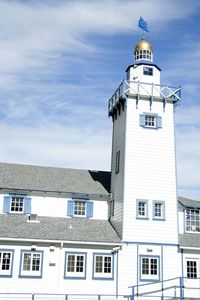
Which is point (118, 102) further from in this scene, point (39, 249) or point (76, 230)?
point (39, 249)

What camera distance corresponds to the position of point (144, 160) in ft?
88.7

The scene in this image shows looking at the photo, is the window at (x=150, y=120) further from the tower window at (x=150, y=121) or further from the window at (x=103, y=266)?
the window at (x=103, y=266)

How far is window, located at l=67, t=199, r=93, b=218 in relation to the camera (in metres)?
27.9

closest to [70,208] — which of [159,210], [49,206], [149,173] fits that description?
[49,206]

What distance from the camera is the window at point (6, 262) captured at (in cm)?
2338

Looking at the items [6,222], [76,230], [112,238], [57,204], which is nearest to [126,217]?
[112,238]

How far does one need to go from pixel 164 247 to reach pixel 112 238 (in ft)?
11.2

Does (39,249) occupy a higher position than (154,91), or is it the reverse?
(154,91)

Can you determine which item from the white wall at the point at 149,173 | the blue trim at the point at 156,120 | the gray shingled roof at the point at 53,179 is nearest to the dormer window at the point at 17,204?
the gray shingled roof at the point at 53,179

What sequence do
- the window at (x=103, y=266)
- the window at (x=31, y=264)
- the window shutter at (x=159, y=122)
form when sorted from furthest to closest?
the window shutter at (x=159, y=122) → the window at (x=103, y=266) → the window at (x=31, y=264)

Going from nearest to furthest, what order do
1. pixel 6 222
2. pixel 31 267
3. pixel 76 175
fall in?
1. pixel 31 267
2. pixel 6 222
3. pixel 76 175

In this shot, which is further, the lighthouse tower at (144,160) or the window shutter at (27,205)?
the window shutter at (27,205)

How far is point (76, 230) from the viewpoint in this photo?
25.8 m

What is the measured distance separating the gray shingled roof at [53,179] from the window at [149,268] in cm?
598
